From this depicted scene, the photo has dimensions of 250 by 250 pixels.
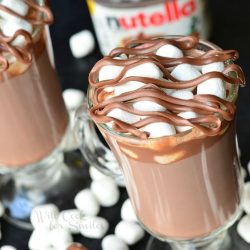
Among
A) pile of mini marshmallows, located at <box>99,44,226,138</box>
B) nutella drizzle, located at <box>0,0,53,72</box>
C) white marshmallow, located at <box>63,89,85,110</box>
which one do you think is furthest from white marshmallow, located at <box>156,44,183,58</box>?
white marshmallow, located at <box>63,89,85,110</box>

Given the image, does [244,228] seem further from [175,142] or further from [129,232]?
[175,142]

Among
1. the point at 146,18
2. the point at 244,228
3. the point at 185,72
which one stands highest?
the point at 185,72

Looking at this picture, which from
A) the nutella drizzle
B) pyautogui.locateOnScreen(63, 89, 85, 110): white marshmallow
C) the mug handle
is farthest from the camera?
pyautogui.locateOnScreen(63, 89, 85, 110): white marshmallow

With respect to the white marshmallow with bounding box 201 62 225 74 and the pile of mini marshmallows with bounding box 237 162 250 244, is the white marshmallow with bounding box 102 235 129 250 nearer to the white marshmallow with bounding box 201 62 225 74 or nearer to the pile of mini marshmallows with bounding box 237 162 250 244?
the pile of mini marshmallows with bounding box 237 162 250 244

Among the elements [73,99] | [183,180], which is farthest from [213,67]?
[73,99]

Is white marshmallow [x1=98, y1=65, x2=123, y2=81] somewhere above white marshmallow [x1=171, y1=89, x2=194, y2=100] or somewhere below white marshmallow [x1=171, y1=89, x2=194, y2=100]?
above

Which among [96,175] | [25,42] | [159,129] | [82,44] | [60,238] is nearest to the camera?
[159,129]

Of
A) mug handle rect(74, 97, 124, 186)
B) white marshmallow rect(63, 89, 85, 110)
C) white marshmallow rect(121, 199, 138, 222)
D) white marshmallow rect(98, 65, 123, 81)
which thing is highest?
white marshmallow rect(98, 65, 123, 81)

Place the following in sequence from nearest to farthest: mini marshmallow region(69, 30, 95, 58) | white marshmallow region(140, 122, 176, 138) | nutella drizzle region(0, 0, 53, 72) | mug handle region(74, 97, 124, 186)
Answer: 1. white marshmallow region(140, 122, 176, 138)
2. nutella drizzle region(0, 0, 53, 72)
3. mug handle region(74, 97, 124, 186)
4. mini marshmallow region(69, 30, 95, 58)
